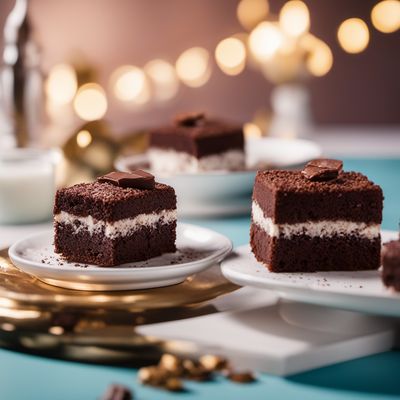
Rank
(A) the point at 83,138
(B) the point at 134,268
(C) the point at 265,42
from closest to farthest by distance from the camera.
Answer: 1. (B) the point at 134,268
2. (A) the point at 83,138
3. (C) the point at 265,42

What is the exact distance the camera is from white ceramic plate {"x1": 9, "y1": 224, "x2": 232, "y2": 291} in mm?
2043

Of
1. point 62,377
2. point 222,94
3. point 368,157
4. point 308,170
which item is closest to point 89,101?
point 368,157

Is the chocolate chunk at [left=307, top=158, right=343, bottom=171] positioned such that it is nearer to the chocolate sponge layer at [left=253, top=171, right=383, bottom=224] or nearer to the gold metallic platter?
the chocolate sponge layer at [left=253, top=171, right=383, bottom=224]

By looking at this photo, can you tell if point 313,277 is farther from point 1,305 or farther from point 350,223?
point 1,305

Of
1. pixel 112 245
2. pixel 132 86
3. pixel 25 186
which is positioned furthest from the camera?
pixel 132 86

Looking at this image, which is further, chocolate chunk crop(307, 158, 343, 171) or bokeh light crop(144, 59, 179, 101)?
bokeh light crop(144, 59, 179, 101)

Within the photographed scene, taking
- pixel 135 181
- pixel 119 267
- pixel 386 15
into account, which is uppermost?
pixel 386 15

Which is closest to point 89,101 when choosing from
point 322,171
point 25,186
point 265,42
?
point 265,42

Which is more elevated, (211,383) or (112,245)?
(112,245)

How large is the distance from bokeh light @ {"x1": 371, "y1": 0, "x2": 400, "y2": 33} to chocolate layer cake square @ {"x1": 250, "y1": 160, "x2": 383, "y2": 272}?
3.11 meters

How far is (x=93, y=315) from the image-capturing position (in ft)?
6.35

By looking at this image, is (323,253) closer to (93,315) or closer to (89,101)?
(93,315)

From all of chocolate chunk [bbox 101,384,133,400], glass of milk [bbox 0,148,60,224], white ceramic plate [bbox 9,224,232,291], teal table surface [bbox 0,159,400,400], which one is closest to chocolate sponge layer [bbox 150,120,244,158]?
glass of milk [bbox 0,148,60,224]

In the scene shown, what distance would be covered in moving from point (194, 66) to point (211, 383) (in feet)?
14.1
